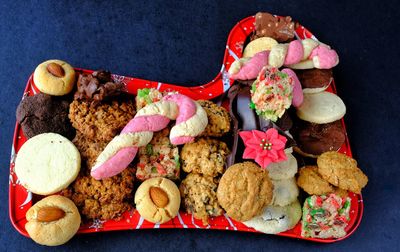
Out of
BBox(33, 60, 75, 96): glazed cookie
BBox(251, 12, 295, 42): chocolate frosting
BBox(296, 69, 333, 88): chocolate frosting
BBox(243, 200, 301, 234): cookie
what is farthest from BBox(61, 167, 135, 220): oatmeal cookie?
BBox(251, 12, 295, 42): chocolate frosting

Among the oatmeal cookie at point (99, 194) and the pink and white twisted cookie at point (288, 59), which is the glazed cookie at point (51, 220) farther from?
the pink and white twisted cookie at point (288, 59)

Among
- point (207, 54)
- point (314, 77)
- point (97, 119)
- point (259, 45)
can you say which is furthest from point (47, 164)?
point (314, 77)

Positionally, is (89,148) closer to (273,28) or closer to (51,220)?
(51,220)

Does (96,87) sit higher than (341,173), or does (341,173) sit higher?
(96,87)

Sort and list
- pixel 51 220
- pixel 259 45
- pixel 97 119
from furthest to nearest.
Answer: pixel 259 45, pixel 97 119, pixel 51 220

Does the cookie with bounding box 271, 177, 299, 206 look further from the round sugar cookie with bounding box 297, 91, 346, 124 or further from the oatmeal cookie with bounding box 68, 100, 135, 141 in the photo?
the oatmeal cookie with bounding box 68, 100, 135, 141

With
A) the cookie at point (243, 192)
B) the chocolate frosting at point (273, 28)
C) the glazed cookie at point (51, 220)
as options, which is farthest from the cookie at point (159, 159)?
the chocolate frosting at point (273, 28)
